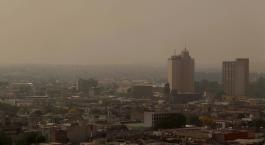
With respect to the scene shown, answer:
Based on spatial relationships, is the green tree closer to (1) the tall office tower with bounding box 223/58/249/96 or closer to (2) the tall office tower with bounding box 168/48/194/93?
(1) the tall office tower with bounding box 223/58/249/96

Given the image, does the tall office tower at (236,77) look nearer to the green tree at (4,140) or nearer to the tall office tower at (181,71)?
the tall office tower at (181,71)

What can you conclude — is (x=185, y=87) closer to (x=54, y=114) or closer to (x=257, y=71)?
(x=257, y=71)

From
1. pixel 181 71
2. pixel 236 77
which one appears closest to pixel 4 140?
pixel 236 77

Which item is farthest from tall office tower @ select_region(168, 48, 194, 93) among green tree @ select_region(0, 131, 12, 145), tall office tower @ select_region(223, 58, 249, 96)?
green tree @ select_region(0, 131, 12, 145)

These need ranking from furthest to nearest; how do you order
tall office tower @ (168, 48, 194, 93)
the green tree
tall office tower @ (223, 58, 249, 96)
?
tall office tower @ (168, 48, 194, 93), tall office tower @ (223, 58, 249, 96), the green tree

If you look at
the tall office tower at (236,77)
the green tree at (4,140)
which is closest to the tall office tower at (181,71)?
the tall office tower at (236,77)

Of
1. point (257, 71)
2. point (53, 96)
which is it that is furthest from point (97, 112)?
point (257, 71)

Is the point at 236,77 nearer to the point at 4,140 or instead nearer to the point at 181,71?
the point at 181,71
